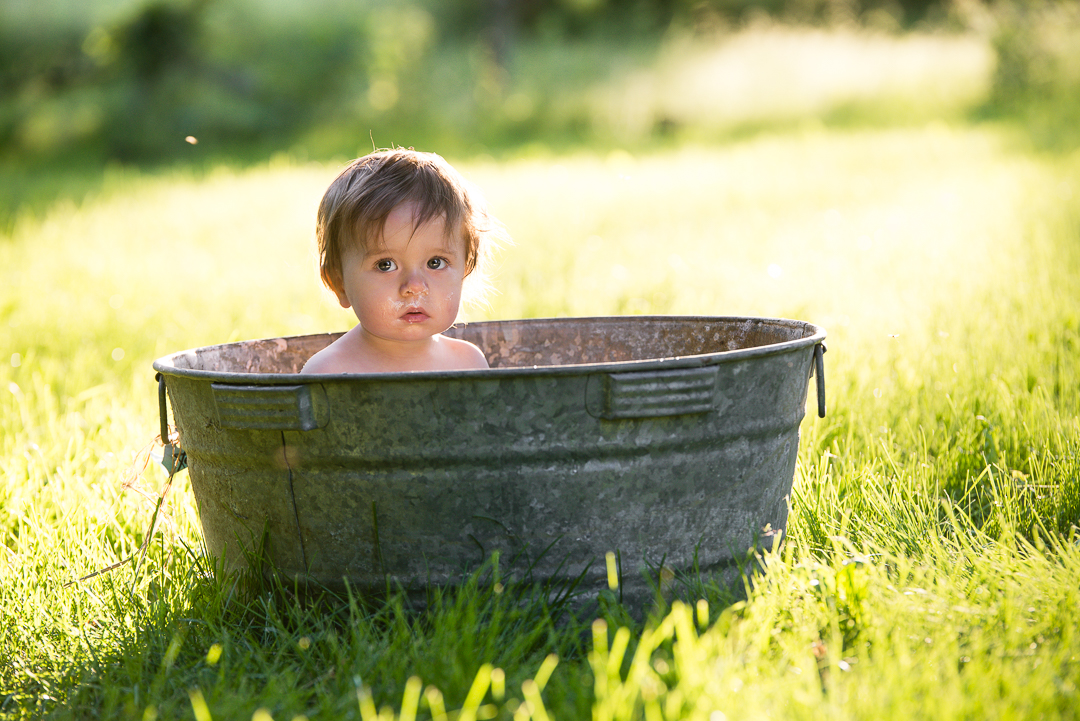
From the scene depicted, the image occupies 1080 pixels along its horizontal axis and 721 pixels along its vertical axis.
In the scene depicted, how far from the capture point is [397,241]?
1871 mm

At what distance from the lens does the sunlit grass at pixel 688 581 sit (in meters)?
1.32

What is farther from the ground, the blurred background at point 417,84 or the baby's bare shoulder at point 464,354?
the blurred background at point 417,84

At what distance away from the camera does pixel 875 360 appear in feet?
9.40

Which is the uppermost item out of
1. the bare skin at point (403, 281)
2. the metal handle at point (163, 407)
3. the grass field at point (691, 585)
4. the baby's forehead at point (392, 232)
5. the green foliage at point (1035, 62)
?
the green foliage at point (1035, 62)

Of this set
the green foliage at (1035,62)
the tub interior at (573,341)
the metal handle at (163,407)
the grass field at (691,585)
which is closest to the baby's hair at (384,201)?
the tub interior at (573,341)

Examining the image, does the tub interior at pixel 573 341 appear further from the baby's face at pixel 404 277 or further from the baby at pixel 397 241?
the baby's face at pixel 404 277

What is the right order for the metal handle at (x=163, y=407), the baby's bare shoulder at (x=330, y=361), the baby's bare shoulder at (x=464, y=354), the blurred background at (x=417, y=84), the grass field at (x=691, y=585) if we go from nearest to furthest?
1. the grass field at (x=691, y=585)
2. the metal handle at (x=163, y=407)
3. the baby's bare shoulder at (x=330, y=361)
4. the baby's bare shoulder at (x=464, y=354)
5. the blurred background at (x=417, y=84)

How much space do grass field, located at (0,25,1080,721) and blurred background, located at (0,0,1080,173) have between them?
6279mm

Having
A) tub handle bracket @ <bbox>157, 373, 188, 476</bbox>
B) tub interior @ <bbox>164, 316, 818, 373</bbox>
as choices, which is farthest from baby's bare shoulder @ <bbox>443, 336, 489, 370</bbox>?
tub handle bracket @ <bbox>157, 373, 188, 476</bbox>

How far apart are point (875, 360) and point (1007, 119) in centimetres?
977

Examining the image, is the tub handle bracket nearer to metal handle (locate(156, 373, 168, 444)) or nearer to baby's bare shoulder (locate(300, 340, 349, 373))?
metal handle (locate(156, 373, 168, 444))

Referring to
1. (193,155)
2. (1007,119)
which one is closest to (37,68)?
(193,155)

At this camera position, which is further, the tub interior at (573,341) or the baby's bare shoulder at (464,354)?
the baby's bare shoulder at (464,354)

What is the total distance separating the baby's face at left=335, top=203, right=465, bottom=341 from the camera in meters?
1.87
